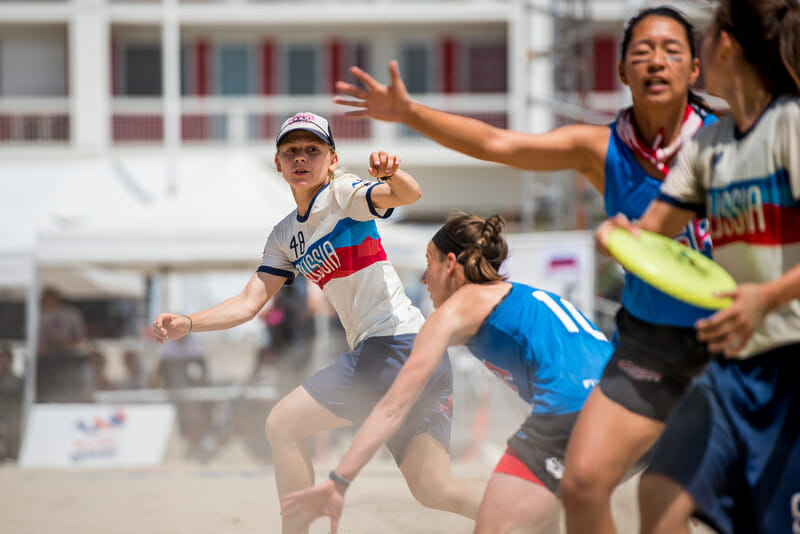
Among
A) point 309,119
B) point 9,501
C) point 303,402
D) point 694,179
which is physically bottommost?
point 9,501

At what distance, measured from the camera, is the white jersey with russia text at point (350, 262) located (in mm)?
3115

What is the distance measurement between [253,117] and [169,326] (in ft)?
56.3

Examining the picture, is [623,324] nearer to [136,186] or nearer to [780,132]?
[780,132]

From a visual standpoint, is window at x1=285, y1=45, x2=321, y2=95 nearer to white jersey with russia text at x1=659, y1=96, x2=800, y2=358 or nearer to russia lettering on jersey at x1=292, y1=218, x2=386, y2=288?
russia lettering on jersey at x1=292, y1=218, x2=386, y2=288

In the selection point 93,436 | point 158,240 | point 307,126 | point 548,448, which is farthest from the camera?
point 158,240

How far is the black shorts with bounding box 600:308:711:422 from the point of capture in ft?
7.21

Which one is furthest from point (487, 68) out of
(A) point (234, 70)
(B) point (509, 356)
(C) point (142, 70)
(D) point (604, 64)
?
(B) point (509, 356)

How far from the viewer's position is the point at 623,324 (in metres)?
2.37

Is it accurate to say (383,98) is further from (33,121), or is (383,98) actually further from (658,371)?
(33,121)

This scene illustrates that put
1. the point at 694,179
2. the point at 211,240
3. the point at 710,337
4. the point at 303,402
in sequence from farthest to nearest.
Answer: the point at 211,240
the point at 303,402
the point at 694,179
the point at 710,337

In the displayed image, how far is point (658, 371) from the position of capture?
2.21 metres

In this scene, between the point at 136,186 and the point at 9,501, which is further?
the point at 136,186

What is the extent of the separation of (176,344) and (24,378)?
1456 mm

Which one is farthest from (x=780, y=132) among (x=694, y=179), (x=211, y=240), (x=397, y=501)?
(x=211, y=240)
